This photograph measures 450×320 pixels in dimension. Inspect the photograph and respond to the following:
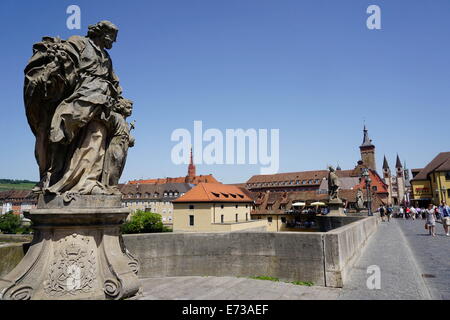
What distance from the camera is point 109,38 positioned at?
4148mm

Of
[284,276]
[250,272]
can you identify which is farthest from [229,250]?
[284,276]

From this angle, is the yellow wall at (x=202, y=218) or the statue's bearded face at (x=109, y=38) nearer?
the statue's bearded face at (x=109, y=38)

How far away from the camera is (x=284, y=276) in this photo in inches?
205

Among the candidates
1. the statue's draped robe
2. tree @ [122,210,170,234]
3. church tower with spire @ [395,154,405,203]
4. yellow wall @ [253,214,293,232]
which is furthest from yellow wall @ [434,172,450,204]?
church tower with spire @ [395,154,405,203]

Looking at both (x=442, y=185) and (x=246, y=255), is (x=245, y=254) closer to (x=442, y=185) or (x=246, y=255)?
(x=246, y=255)

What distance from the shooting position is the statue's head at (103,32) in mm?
4082

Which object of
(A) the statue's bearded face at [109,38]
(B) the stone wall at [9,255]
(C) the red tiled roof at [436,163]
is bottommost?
(B) the stone wall at [9,255]

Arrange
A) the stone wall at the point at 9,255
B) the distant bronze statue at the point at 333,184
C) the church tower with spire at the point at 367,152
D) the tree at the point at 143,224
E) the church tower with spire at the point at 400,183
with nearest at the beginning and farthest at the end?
the stone wall at the point at 9,255 → the distant bronze statue at the point at 333,184 → the tree at the point at 143,224 → the church tower with spire at the point at 367,152 → the church tower with spire at the point at 400,183

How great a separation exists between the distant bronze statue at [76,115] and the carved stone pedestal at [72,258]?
24 centimetres

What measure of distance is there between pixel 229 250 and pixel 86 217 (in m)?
3.00

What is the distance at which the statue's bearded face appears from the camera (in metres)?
4.12

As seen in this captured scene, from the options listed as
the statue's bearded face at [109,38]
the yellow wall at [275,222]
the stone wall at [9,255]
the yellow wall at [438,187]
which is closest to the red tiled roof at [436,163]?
the yellow wall at [438,187]

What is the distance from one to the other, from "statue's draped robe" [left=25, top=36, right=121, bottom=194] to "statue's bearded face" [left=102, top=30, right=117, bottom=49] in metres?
0.22

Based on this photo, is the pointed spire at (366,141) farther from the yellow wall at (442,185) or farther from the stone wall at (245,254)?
the stone wall at (245,254)
